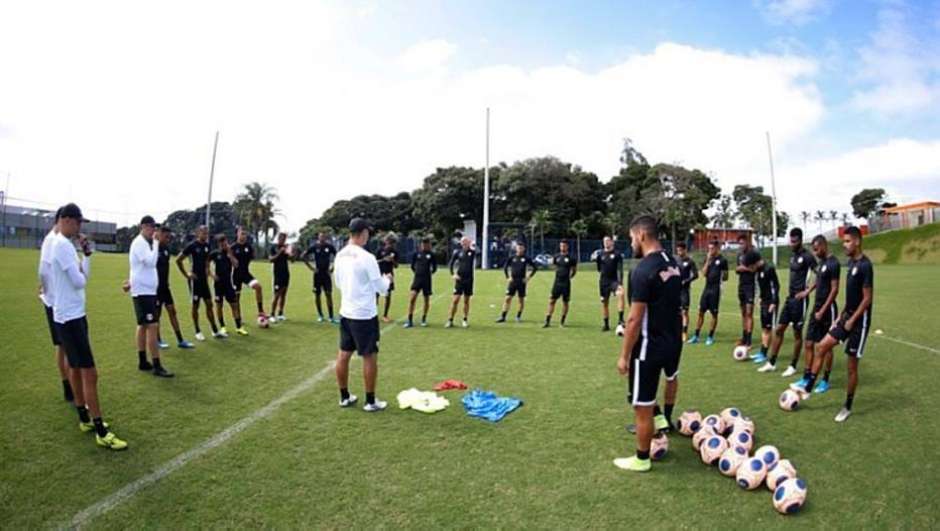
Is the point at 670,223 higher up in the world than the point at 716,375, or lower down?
higher up

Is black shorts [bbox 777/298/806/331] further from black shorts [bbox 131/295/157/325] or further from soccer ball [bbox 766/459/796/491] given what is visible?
black shorts [bbox 131/295/157/325]

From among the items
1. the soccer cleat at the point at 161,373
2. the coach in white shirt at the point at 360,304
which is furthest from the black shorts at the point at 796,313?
the soccer cleat at the point at 161,373

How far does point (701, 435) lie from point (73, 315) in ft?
20.2

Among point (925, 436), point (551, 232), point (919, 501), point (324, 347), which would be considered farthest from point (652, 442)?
point (551, 232)

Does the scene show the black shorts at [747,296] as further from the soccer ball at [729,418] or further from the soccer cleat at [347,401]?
the soccer cleat at [347,401]

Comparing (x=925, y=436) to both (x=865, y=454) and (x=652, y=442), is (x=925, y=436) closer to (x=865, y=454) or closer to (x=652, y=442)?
(x=865, y=454)

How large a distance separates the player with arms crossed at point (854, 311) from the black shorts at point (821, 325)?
938 mm

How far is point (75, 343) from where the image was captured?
5277 millimetres

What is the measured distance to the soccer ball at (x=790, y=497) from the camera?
418 centimetres

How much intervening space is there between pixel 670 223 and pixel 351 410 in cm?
5550

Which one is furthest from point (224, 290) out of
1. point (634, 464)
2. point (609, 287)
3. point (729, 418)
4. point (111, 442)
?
point (729, 418)

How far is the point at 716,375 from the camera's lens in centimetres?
851

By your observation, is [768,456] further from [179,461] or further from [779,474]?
[179,461]

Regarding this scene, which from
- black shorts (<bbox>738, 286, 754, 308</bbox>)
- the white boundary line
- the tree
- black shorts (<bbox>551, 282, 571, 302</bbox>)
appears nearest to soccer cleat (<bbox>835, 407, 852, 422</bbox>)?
black shorts (<bbox>738, 286, 754, 308</bbox>)
